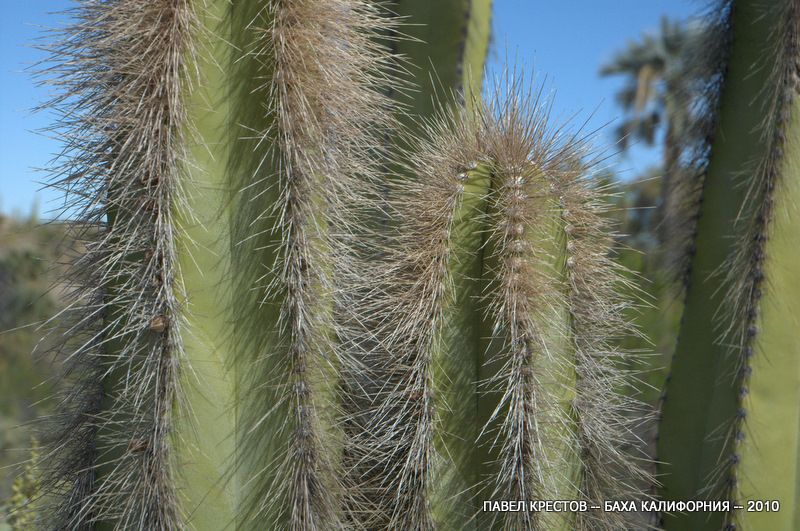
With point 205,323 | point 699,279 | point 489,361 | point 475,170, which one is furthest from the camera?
point 699,279

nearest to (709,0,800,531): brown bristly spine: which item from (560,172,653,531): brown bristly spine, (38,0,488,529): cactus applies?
(560,172,653,531): brown bristly spine

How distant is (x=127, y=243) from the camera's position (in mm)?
1508

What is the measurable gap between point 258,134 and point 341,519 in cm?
90

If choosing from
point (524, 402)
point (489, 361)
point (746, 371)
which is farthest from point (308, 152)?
point (746, 371)

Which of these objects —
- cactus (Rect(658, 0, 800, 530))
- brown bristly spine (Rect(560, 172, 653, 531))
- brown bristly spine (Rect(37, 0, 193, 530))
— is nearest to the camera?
brown bristly spine (Rect(37, 0, 193, 530))

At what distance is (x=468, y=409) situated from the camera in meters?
1.69

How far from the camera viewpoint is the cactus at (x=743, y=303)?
2008 millimetres

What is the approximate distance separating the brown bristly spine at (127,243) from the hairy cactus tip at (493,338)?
0.49 m

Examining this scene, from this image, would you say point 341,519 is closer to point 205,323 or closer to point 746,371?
point 205,323

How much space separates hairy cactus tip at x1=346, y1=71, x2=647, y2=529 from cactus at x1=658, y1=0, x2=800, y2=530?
44cm

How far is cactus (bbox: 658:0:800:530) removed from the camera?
2008 mm

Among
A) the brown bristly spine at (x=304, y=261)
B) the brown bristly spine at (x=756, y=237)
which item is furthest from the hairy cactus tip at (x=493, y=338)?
the brown bristly spine at (x=756, y=237)

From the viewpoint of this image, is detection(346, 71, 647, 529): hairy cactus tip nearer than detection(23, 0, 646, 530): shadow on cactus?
No

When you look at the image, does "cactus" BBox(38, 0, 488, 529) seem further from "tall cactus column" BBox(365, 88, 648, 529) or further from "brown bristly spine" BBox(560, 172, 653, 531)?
"brown bristly spine" BBox(560, 172, 653, 531)
